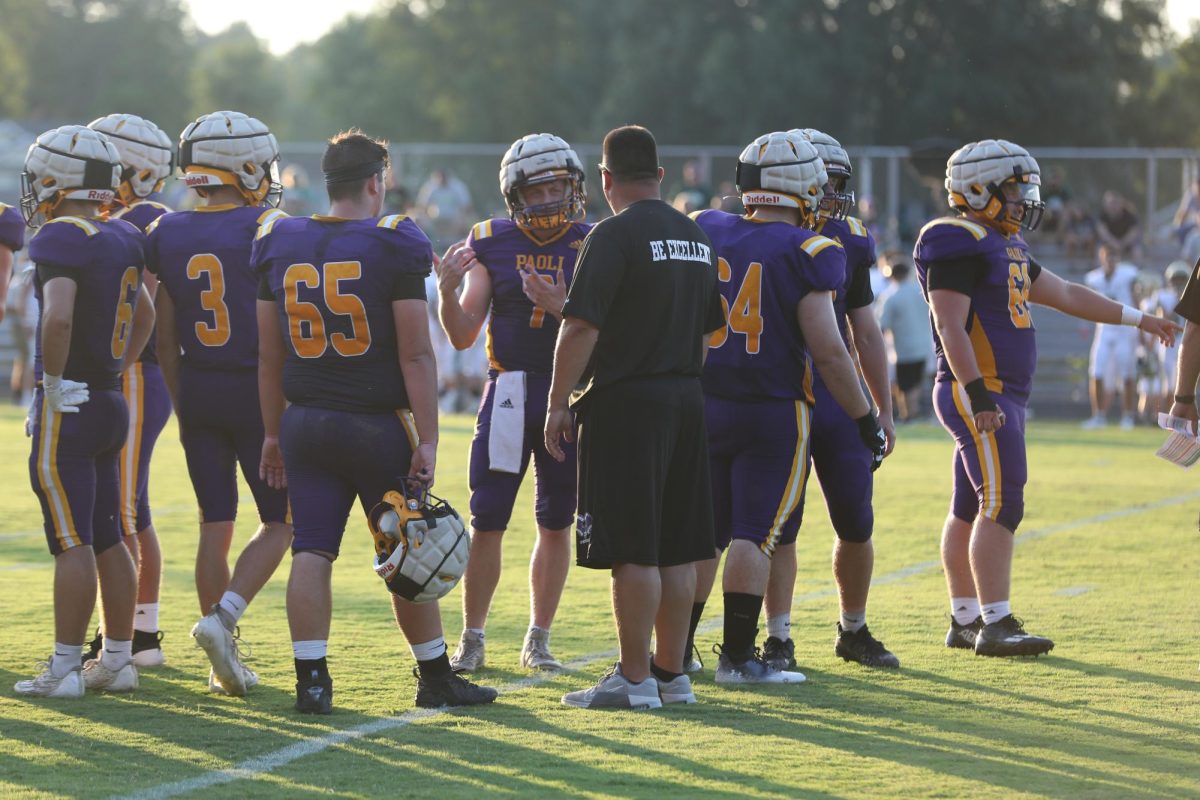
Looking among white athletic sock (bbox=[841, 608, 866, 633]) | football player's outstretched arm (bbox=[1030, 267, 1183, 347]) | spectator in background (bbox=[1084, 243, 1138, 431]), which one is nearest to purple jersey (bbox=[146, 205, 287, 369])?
white athletic sock (bbox=[841, 608, 866, 633])

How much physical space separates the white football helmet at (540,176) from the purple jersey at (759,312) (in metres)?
0.63

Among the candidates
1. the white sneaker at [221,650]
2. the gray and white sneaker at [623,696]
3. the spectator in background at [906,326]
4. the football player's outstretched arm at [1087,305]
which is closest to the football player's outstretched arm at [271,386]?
the white sneaker at [221,650]

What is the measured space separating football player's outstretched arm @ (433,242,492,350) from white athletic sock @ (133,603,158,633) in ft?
5.61

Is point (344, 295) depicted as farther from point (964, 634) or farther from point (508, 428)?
point (964, 634)

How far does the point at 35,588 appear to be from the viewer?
920cm

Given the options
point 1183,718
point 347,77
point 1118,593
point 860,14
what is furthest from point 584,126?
point 1183,718

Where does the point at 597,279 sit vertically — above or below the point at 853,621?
above

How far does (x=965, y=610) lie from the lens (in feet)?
25.6

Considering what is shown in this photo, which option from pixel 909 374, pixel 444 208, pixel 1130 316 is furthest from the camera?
pixel 444 208

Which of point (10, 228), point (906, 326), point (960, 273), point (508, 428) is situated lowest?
point (508, 428)

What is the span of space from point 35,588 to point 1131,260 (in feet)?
67.4

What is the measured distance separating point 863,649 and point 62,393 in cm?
340

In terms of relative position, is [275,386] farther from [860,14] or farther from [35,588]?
[860,14]

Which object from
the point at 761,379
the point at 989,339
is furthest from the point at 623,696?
the point at 989,339
